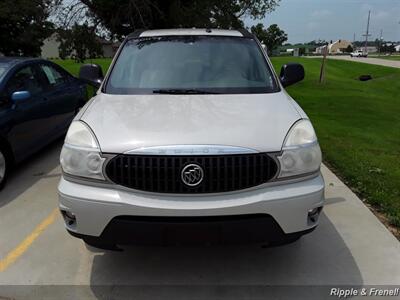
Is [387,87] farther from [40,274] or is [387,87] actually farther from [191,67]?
[40,274]

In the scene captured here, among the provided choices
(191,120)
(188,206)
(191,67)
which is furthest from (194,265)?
(191,67)

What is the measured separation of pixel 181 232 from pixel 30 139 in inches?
155

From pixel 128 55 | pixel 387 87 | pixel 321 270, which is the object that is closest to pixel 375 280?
pixel 321 270

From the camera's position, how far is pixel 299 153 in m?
3.03

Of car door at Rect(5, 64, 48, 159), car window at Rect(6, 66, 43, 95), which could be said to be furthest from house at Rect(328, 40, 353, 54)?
car door at Rect(5, 64, 48, 159)

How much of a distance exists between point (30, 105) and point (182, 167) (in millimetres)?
3956

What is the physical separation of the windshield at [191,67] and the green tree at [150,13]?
9940 millimetres

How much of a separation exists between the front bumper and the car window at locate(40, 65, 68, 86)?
4.41m

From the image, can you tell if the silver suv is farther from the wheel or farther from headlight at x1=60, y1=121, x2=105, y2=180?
the wheel

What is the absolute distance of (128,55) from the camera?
4.56 m

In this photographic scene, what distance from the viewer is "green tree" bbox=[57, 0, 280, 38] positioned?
14.4 metres

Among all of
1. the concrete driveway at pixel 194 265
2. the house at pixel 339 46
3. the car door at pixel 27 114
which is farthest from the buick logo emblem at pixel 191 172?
the house at pixel 339 46

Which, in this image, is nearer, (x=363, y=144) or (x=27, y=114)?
(x=27, y=114)

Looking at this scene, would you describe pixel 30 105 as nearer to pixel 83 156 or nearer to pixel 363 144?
pixel 83 156
